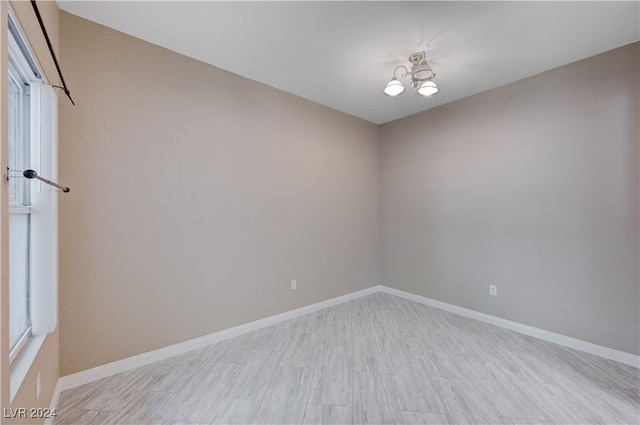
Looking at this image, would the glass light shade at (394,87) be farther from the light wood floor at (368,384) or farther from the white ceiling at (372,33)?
the light wood floor at (368,384)

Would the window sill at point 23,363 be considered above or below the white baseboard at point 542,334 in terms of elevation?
above

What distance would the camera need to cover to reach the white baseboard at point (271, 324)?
6.80ft

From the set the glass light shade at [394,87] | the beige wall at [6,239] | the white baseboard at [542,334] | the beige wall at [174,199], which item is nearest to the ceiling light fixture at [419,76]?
the glass light shade at [394,87]

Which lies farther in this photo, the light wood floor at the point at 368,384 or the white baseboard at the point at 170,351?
the white baseboard at the point at 170,351

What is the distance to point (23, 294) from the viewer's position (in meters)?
1.39

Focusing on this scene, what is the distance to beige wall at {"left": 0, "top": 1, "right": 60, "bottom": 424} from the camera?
1021 mm

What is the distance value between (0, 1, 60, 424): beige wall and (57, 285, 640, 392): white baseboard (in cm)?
22

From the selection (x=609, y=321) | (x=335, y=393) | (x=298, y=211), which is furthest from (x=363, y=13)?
(x=609, y=321)

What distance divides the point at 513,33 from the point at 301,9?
1.73 m

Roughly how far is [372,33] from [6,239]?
256 cm

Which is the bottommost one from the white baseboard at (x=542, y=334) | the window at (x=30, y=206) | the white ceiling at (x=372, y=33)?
the white baseboard at (x=542, y=334)

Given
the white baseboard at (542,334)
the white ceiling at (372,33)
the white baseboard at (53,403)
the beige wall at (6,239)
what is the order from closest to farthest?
the beige wall at (6,239), the white baseboard at (53,403), the white ceiling at (372,33), the white baseboard at (542,334)

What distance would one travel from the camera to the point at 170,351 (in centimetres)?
244

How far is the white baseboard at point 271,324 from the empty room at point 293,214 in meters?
0.02
